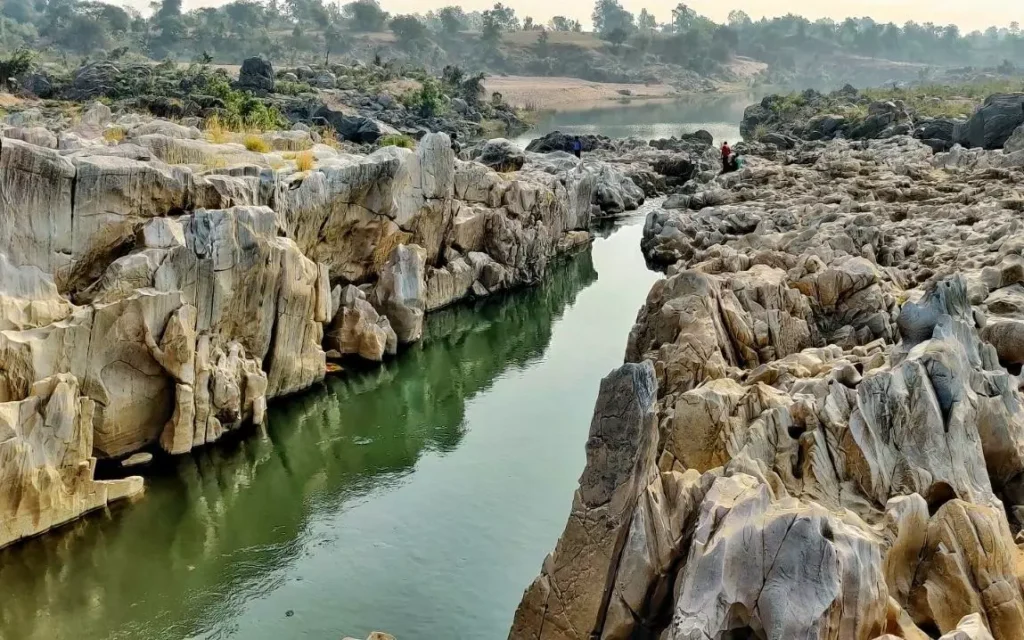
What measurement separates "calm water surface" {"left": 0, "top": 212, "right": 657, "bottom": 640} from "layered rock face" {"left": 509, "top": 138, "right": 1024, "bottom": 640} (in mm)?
2842

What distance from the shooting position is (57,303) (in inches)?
558

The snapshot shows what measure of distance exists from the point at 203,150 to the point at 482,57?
406ft

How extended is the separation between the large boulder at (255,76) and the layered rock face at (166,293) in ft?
124

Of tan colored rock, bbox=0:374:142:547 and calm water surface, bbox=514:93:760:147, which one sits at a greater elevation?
calm water surface, bbox=514:93:760:147

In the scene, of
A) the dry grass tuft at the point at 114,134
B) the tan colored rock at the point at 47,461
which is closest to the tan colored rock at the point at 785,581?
the tan colored rock at the point at 47,461

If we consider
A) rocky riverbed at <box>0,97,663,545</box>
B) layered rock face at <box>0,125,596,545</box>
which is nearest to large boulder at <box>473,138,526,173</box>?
rocky riverbed at <box>0,97,663,545</box>

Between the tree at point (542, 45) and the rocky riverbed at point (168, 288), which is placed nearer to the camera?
the rocky riverbed at point (168, 288)

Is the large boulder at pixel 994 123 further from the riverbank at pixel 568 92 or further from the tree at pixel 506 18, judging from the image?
the tree at pixel 506 18

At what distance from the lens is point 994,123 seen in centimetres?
4266

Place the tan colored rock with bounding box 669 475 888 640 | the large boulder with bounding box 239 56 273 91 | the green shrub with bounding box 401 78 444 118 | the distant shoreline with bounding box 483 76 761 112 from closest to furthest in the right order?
1. the tan colored rock with bounding box 669 475 888 640
2. the large boulder with bounding box 239 56 273 91
3. the green shrub with bounding box 401 78 444 118
4. the distant shoreline with bounding box 483 76 761 112

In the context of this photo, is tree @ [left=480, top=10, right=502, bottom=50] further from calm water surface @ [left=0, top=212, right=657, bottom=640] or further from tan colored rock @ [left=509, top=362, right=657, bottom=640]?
tan colored rock @ [left=509, top=362, right=657, bottom=640]

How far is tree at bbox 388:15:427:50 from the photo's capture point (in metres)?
132

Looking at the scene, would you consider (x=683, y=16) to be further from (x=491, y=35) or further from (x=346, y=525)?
(x=346, y=525)

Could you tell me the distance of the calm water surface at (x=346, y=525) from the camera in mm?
11586
